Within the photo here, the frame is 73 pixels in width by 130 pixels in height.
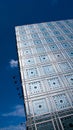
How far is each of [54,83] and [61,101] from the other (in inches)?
44.3

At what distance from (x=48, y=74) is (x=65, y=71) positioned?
3.34 feet

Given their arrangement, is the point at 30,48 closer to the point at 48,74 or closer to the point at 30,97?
the point at 48,74

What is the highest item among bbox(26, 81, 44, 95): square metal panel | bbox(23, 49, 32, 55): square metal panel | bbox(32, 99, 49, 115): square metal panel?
bbox(23, 49, 32, 55): square metal panel

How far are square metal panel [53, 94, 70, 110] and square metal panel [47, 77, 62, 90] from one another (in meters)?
0.49

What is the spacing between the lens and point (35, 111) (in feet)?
23.2

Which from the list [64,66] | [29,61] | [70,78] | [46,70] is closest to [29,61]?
[29,61]

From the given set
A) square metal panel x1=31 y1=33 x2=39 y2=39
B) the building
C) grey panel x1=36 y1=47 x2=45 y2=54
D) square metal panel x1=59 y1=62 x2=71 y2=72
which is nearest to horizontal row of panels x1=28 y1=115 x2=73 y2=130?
the building

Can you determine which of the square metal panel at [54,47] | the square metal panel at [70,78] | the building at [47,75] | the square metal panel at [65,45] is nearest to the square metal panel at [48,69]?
the building at [47,75]

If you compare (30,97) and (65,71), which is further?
(65,71)

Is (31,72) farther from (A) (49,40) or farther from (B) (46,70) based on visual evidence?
(A) (49,40)

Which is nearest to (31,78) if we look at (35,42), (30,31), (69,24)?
(35,42)

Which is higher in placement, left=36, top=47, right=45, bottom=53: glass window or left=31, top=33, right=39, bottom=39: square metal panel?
left=31, top=33, right=39, bottom=39: square metal panel

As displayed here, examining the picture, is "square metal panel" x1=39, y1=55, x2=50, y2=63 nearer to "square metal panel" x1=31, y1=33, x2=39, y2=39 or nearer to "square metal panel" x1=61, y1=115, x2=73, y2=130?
"square metal panel" x1=31, y1=33, x2=39, y2=39

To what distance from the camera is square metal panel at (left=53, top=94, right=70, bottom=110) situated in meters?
7.27
